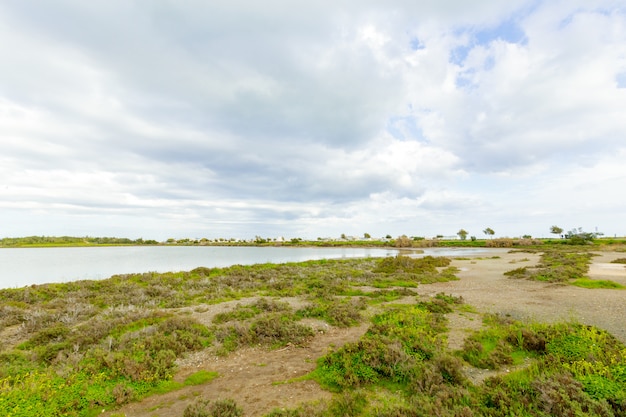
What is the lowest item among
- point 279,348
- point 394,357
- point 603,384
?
point 279,348

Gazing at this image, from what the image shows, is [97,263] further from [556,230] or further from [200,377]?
[556,230]

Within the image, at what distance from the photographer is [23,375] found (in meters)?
7.25

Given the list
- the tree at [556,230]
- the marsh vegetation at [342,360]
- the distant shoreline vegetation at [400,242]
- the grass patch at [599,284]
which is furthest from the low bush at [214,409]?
the tree at [556,230]

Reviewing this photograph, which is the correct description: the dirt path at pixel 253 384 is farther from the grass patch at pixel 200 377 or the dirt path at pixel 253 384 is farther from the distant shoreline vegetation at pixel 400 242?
the distant shoreline vegetation at pixel 400 242

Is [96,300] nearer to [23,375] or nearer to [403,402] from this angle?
[23,375]

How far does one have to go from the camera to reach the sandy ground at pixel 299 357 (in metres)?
6.39

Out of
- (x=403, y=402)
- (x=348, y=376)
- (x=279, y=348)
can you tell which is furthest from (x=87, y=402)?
(x=403, y=402)

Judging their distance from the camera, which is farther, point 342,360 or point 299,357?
point 299,357

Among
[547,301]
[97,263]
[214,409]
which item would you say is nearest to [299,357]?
[214,409]

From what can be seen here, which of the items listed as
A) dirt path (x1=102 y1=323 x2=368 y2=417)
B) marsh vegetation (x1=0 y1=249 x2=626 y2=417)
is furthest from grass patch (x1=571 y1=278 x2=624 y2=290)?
dirt path (x1=102 y1=323 x2=368 y2=417)

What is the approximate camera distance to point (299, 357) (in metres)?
8.82

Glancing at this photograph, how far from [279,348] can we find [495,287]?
1784 cm

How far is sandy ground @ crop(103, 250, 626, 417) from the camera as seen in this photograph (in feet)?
21.0

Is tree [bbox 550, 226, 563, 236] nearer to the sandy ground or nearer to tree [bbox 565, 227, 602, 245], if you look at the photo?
tree [bbox 565, 227, 602, 245]
